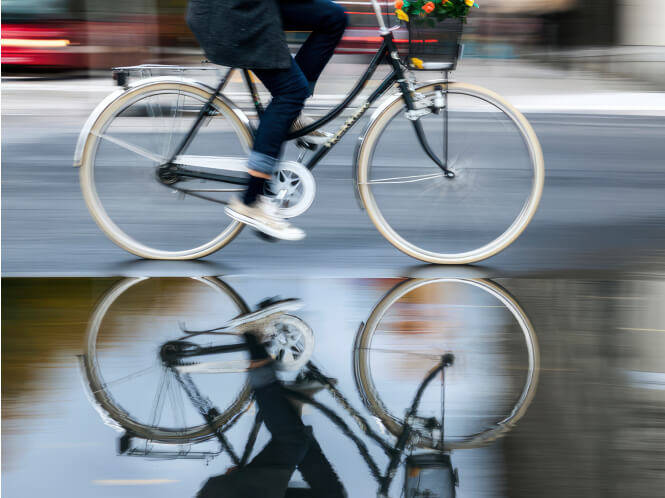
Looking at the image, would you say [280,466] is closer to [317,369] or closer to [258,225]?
[317,369]

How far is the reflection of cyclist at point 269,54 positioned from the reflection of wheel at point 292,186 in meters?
0.07

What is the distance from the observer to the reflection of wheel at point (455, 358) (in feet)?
10.5

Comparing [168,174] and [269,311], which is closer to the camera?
[269,311]

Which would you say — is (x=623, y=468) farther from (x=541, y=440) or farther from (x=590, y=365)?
(x=590, y=365)

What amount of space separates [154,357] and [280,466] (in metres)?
1.03

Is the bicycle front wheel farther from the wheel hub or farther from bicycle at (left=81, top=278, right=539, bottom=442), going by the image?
the wheel hub

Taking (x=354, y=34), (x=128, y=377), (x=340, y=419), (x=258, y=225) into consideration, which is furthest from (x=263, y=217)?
(x=354, y=34)

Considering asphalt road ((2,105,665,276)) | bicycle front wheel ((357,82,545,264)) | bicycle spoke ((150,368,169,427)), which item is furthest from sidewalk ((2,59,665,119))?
bicycle spoke ((150,368,169,427))

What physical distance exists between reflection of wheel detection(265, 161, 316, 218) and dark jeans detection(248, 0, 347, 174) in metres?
0.11

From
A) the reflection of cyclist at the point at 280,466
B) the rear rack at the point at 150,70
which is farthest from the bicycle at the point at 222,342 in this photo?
the rear rack at the point at 150,70

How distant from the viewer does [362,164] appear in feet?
15.8

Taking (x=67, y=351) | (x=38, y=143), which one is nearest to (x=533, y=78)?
(x=38, y=143)

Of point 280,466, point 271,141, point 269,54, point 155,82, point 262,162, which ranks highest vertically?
point 269,54

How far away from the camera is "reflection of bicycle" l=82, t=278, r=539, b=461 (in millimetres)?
3184
